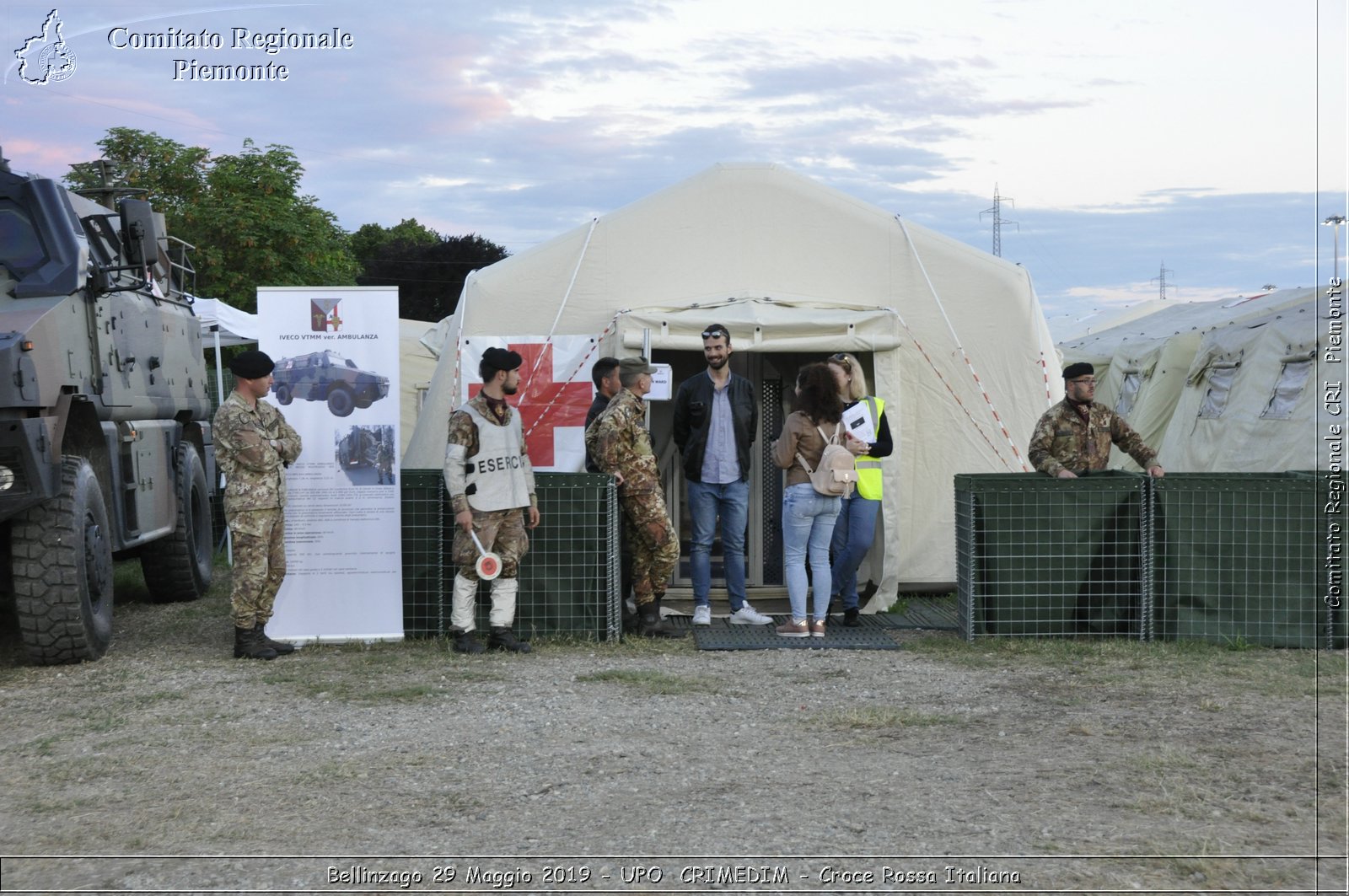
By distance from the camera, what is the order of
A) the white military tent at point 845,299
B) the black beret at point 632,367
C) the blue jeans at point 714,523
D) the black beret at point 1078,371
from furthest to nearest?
the white military tent at point 845,299
the blue jeans at point 714,523
the black beret at point 1078,371
the black beret at point 632,367

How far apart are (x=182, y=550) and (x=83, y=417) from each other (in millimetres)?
2435

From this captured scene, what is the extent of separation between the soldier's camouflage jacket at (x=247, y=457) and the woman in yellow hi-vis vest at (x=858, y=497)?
350 cm

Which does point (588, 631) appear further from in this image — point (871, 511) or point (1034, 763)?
point (1034, 763)

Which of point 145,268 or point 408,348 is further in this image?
point 408,348

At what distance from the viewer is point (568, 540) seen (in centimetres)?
844

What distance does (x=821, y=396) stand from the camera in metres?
8.53

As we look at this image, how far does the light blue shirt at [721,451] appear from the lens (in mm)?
9070

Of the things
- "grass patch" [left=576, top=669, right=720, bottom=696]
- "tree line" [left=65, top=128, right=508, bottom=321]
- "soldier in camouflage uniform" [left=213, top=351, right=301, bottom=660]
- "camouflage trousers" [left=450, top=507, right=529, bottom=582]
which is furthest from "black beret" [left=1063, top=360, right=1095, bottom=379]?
"tree line" [left=65, top=128, right=508, bottom=321]

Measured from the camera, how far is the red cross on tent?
1015 cm

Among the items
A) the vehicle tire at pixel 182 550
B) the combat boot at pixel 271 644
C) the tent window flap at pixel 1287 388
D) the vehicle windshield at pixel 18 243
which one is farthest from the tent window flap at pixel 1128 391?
the vehicle windshield at pixel 18 243

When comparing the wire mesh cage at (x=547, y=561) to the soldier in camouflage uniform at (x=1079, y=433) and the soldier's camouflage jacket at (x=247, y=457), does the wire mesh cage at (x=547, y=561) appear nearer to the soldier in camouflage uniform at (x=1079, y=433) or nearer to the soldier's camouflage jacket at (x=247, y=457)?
the soldier's camouflage jacket at (x=247, y=457)

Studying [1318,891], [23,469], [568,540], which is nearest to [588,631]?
[568,540]

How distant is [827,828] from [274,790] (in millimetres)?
2112

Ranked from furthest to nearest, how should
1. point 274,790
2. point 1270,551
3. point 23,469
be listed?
point 1270,551
point 23,469
point 274,790
